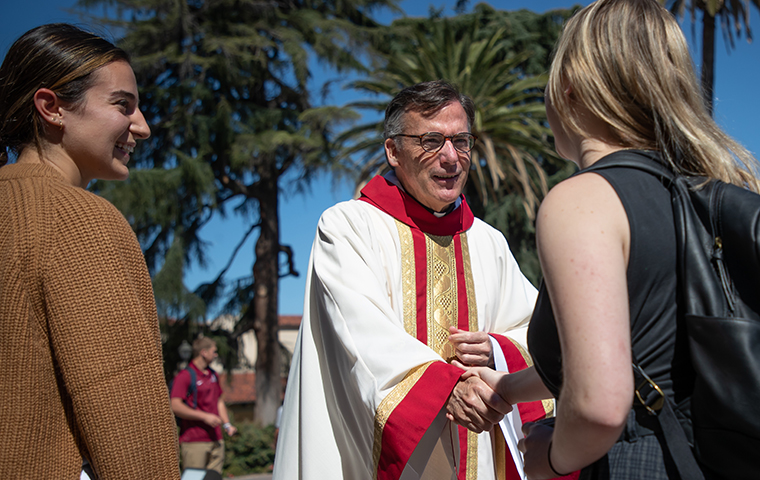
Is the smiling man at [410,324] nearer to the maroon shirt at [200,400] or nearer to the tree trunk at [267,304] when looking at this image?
the maroon shirt at [200,400]

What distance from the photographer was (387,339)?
223cm

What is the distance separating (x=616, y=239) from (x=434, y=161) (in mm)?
1783

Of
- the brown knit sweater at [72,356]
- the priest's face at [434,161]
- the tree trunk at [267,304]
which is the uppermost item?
the priest's face at [434,161]

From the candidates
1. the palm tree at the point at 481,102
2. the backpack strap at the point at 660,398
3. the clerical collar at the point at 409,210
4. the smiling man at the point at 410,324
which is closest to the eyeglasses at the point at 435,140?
the smiling man at the point at 410,324

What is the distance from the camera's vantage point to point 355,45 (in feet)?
55.9

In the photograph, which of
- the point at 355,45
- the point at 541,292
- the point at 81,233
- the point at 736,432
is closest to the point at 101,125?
the point at 81,233

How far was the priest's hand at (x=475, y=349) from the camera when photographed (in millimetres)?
2527

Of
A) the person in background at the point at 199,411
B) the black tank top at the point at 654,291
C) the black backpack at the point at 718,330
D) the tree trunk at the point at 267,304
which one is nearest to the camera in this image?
the black backpack at the point at 718,330

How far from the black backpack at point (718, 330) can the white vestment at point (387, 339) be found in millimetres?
1030

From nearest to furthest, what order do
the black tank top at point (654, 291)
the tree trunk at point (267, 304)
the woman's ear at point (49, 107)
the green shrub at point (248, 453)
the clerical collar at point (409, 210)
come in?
the black tank top at point (654, 291)
the woman's ear at point (49, 107)
the clerical collar at point (409, 210)
the green shrub at point (248, 453)
the tree trunk at point (267, 304)

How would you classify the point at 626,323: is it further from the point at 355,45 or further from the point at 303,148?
the point at 355,45

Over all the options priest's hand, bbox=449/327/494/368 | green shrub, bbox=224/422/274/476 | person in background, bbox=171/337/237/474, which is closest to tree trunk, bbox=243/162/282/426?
green shrub, bbox=224/422/274/476

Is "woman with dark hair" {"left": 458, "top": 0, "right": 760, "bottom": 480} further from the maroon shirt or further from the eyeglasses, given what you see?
the maroon shirt

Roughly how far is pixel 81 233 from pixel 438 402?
1232 millimetres
